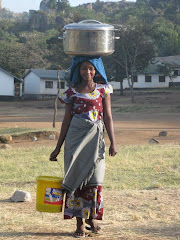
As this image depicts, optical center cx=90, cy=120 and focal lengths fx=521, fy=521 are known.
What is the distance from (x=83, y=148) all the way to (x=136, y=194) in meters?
2.41

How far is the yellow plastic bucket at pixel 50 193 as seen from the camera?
4.98 metres

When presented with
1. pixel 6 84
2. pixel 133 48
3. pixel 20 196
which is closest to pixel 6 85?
pixel 6 84

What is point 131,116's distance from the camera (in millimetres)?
32094

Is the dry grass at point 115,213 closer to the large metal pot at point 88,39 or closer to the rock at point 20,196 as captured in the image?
the rock at point 20,196

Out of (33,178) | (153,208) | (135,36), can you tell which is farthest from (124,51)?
(153,208)

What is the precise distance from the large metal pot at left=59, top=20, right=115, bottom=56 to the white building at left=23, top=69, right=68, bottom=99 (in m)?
45.9

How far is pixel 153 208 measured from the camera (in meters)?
6.28

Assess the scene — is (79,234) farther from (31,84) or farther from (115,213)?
(31,84)

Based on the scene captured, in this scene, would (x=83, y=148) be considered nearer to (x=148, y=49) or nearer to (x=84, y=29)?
(x=84, y=29)

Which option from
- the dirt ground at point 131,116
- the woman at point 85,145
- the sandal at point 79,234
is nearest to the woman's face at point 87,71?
the woman at point 85,145

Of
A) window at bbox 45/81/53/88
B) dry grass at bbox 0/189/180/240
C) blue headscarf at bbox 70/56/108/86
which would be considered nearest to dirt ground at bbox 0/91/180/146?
window at bbox 45/81/53/88

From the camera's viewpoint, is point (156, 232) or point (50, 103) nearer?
point (156, 232)

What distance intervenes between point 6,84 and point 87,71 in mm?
45674

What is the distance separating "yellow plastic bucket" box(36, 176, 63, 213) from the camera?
4.98 metres
